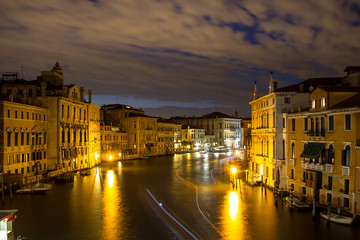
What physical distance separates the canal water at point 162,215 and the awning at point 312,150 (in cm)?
393

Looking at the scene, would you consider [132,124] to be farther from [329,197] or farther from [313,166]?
[329,197]

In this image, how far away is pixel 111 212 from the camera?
2298cm

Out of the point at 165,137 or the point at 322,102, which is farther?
the point at 165,137

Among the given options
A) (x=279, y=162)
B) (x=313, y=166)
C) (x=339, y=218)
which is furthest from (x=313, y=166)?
(x=279, y=162)

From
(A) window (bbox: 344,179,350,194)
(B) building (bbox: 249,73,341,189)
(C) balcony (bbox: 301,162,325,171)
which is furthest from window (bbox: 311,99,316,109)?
(A) window (bbox: 344,179,350,194)

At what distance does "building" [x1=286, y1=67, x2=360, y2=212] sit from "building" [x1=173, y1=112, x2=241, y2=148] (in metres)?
87.5

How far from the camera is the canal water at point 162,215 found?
60.0ft

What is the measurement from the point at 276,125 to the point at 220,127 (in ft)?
285

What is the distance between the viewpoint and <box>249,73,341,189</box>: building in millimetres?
30031

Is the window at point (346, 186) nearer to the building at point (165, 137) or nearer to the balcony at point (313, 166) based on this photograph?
the balcony at point (313, 166)

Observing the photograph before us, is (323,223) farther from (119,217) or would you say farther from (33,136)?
(33,136)

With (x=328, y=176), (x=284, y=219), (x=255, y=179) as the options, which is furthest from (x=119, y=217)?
(x=255, y=179)

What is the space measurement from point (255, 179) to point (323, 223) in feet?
49.0

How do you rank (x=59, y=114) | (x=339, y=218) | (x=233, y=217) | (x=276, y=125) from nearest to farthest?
(x=339, y=218)
(x=233, y=217)
(x=276, y=125)
(x=59, y=114)
